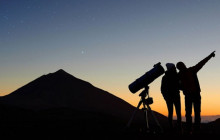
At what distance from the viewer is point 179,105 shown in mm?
12047

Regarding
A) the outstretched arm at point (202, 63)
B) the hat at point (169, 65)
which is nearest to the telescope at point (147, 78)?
the hat at point (169, 65)

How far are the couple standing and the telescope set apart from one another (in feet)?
0.99

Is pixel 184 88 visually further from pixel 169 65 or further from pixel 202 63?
pixel 202 63

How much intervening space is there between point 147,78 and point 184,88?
1.53m

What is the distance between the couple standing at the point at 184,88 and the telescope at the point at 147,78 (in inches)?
11.8

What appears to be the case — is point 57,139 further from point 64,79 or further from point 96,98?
point 64,79

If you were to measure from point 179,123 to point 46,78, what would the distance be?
74577 mm

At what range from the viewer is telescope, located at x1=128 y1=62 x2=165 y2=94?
12273mm

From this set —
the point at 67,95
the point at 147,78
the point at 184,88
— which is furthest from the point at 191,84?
the point at 67,95

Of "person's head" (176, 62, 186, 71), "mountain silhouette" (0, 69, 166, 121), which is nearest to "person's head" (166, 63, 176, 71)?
"person's head" (176, 62, 186, 71)

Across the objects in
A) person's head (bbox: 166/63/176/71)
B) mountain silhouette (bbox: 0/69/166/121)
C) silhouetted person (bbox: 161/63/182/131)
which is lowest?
silhouetted person (bbox: 161/63/182/131)

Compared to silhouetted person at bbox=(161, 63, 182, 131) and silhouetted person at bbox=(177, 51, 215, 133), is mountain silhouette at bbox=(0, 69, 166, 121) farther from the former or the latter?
silhouetted person at bbox=(177, 51, 215, 133)

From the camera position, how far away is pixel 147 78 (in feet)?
41.1

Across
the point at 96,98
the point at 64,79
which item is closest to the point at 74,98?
the point at 96,98
